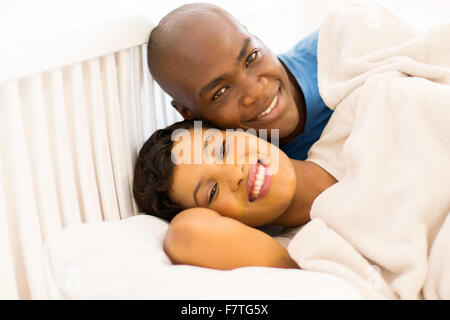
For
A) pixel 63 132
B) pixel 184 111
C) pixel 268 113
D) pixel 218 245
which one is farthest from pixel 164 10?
pixel 218 245

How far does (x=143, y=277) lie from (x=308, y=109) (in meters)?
0.71

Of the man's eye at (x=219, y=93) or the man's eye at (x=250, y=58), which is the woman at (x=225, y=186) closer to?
the man's eye at (x=219, y=93)

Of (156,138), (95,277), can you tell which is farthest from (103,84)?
(95,277)

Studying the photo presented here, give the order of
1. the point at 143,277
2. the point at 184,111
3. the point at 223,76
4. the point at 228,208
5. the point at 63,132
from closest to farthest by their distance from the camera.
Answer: the point at 143,277, the point at 63,132, the point at 228,208, the point at 223,76, the point at 184,111

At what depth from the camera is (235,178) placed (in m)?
0.93

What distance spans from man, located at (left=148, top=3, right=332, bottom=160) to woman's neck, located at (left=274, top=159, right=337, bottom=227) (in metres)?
0.18

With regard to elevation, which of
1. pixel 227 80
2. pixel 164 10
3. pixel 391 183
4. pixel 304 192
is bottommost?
pixel 304 192

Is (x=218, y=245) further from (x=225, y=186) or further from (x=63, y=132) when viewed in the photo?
(x=63, y=132)

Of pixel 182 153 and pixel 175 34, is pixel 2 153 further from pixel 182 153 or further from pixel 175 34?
pixel 175 34

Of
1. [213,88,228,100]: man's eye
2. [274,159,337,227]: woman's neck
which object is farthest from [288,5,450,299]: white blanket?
[213,88,228,100]: man's eye

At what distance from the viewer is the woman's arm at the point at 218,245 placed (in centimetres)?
79

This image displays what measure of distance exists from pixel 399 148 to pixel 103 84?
603 mm

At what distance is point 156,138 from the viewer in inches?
41.1

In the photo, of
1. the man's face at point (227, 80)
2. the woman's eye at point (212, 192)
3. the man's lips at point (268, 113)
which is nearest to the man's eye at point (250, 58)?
the man's face at point (227, 80)
